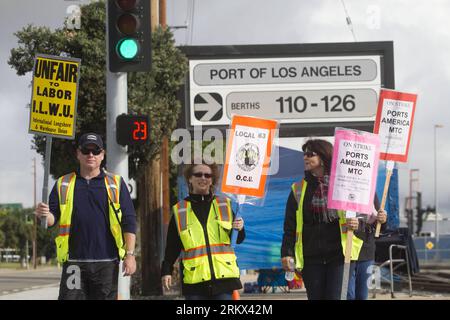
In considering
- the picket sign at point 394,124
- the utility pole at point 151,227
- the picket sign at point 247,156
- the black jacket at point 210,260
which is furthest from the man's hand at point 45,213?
the utility pole at point 151,227

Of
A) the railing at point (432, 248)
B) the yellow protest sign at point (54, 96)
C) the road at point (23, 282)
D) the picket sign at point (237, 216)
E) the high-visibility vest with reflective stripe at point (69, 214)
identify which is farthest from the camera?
the railing at point (432, 248)

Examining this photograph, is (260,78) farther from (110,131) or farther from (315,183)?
(315,183)

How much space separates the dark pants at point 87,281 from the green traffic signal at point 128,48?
2.94m

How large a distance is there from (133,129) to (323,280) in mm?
2705

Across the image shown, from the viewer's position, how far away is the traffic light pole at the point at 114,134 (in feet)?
31.1

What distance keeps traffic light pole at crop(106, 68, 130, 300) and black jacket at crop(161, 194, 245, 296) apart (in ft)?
8.04

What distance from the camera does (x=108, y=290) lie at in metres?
6.96

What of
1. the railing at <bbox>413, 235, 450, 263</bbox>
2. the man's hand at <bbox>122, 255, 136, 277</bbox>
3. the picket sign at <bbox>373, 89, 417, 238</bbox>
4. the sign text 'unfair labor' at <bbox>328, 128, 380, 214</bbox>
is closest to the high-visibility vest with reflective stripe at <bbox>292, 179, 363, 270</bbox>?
the sign text 'unfair labor' at <bbox>328, 128, 380, 214</bbox>

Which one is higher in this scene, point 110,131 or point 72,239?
point 110,131

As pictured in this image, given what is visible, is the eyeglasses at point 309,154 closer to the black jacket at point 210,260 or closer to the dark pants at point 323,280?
the dark pants at point 323,280

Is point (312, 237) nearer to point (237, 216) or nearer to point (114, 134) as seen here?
point (237, 216)

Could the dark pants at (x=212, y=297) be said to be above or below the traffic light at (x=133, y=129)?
below
